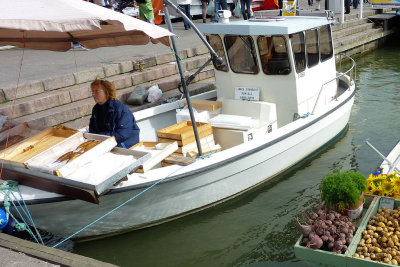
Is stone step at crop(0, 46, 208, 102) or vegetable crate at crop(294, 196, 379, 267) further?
stone step at crop(0, 46, 208, 102)

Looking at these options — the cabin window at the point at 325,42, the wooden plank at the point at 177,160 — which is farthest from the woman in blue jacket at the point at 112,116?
the cabin window at the point at 325,42

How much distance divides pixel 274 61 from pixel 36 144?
3583mm

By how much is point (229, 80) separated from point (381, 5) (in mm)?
14852

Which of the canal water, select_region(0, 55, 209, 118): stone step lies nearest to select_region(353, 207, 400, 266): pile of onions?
the canal water

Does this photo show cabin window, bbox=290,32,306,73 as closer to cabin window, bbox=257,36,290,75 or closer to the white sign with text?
cabin window, bbox=257,36,290,75

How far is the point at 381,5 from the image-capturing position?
1900 centimetres

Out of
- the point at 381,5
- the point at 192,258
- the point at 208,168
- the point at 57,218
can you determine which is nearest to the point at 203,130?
the point at 208,168

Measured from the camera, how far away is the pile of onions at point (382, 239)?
3648 millimetres

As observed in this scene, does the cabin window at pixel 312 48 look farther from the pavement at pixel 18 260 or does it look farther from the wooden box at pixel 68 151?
the pavement at pixel 18 260

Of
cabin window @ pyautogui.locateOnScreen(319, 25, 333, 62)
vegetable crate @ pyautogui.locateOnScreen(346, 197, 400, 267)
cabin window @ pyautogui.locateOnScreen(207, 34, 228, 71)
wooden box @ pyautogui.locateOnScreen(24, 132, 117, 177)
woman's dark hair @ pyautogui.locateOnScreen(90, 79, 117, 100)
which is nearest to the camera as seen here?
vegetable crate @ pyautogui.locateOnScreen(346, 197, 400, 267)

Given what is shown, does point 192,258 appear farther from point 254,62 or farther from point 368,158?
point 368,158

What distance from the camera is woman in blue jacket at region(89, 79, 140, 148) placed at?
5531 mm

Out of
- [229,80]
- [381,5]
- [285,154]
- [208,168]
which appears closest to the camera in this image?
[208,168]

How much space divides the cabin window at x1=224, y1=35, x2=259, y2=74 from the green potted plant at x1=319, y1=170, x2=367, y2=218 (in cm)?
290
